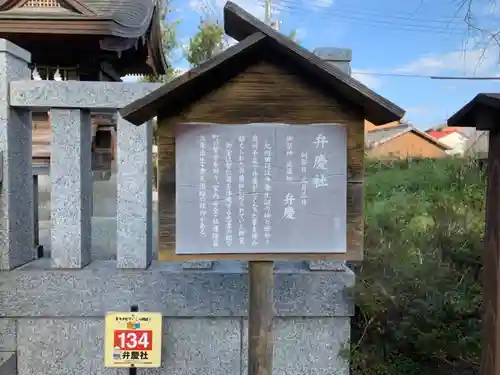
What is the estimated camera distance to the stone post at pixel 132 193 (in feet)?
8.75

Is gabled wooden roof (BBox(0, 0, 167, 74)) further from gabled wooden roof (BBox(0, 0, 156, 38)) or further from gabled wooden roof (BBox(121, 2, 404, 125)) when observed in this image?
gabled wooden roof (BBox(121, 2, 404, 125))

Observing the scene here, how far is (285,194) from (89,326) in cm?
159

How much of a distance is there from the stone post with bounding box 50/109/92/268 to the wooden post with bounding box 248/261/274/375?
1.21m

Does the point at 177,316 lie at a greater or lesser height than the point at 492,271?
lesser

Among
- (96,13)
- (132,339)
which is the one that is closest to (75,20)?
(96,13)

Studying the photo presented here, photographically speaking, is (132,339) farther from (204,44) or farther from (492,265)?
(204,44)

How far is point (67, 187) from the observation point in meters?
2.66

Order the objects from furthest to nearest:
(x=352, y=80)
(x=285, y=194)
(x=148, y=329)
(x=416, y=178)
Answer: (x=416, y=178) → (x=148, y=329) → (x=285, y=194) → (x=352, y=80)

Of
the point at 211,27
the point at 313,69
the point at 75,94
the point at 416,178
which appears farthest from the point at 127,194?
the point at 211,27

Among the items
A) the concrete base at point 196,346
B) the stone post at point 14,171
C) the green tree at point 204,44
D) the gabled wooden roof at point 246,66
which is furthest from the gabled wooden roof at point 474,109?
the green tree at point 204,44

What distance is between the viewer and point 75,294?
8.80 ft

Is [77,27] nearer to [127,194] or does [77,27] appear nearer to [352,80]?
[127,194]

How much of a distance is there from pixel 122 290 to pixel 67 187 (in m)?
0.66

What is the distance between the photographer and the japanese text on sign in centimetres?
183
